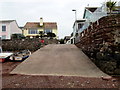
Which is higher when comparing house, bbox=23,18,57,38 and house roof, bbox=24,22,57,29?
house roof, bbox=24,22,57,29

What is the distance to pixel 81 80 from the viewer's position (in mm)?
4977

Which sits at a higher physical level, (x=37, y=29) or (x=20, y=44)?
(x=37, y=29)

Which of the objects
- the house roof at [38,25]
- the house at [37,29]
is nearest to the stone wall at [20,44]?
the house at [37,29]

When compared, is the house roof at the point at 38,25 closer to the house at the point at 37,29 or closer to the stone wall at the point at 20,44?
the house at the point at 37,29

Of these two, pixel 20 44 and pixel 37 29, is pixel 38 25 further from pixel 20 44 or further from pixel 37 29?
pixel 20 44

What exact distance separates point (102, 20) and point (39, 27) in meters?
25.6

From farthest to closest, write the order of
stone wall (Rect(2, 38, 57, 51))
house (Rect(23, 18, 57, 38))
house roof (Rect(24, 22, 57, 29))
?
house roof (Rect(24, 22, 57, 29))
house (Rect(23, 18, 57, 38))
stone wall (Rect(2, 38, 57, 51))

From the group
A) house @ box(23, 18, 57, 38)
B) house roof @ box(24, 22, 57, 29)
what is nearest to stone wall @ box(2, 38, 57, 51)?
house @ box(23, 18, 57, 38)

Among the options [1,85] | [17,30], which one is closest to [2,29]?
[17,30]

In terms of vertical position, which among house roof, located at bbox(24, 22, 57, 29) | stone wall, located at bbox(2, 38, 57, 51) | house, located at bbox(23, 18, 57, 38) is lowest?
stone wall, located at bbox(2, 38, 57, 51)

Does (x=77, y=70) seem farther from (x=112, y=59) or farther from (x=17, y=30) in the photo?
(x=17, y=30)

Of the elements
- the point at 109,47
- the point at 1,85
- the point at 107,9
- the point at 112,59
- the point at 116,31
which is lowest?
the point at 1,85

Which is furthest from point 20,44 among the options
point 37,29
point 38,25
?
point 38,25

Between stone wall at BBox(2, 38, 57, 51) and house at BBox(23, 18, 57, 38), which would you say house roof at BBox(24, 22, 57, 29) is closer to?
house at BBox(23, 18, 57, 38)
